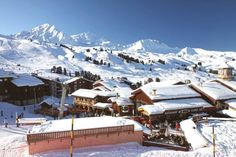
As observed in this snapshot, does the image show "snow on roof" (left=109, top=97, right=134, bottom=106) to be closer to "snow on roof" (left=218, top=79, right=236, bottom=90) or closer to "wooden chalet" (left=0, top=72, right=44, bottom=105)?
"snow on roof" (left=218, top=79, right=236, bottom=90)

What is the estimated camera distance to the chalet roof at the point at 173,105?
38000 millimetres

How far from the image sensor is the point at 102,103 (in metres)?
56.9

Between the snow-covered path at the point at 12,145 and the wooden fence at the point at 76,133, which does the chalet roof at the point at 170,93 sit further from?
the snow-covered path at the point at 12,145

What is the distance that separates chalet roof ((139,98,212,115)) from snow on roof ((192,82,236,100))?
1.74 meters

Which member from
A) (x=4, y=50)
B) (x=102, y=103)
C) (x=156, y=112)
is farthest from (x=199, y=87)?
(x=4, y=50)

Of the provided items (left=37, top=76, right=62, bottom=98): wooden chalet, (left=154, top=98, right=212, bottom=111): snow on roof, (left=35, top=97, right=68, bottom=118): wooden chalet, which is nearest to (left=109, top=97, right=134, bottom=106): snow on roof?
(left=154, top=98, right=212, bottom=111): snow on roof

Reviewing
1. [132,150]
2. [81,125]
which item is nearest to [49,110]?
[81,125]

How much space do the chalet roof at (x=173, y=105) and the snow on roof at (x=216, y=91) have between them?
174 centimetres

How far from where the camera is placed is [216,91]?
43.5 m

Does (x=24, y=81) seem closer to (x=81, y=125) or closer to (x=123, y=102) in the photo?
(x=123, y=102)

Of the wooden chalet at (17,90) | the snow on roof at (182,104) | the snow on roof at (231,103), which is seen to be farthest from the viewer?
the wooden chalet at (17,90)

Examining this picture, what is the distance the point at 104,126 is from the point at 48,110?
90.7 ft

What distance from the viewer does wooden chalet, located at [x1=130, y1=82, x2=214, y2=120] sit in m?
38.4

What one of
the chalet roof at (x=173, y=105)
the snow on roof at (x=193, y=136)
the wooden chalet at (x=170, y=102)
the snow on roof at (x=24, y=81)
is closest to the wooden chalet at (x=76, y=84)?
the snow on roof at (x=24, y=81)
